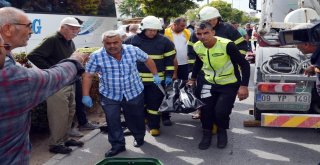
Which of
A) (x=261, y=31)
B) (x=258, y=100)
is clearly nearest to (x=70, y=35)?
(x=258, y=100)

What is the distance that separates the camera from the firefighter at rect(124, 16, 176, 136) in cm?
538

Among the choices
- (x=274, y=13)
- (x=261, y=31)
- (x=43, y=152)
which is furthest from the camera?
(x=274, y=13)

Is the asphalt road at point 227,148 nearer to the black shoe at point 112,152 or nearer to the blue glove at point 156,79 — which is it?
the black shoe at point 112,152

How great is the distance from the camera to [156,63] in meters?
5.49

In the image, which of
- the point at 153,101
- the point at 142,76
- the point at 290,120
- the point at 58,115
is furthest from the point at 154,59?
the point at 290,120

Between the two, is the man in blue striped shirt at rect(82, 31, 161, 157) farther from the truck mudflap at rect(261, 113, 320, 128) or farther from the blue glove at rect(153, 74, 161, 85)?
the truck mudflap at rect(261, 113, 320, 128)

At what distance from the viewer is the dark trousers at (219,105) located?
4.79 metres

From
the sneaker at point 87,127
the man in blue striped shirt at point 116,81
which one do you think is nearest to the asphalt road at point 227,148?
the sneaker at point 87,127

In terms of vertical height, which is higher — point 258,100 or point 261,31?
point 261,31

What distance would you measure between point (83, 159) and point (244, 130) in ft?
8.00

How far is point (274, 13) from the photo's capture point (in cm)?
717

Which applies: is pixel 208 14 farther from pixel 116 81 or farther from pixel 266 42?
pixel 116 81

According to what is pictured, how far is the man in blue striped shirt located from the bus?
3105mm

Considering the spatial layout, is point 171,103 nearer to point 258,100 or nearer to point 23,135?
point 258,100
